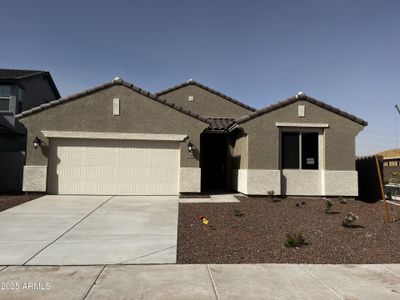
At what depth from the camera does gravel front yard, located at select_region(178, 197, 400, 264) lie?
646 centimetres

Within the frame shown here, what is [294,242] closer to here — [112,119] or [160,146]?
[160,146]

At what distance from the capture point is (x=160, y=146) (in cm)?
1490

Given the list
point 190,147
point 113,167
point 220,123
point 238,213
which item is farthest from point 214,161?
point 238,213

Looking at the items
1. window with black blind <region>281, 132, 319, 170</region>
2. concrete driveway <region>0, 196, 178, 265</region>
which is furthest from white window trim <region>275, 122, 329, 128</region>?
concrete driveway <region>0, 196, 178, 265</region>

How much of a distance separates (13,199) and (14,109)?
970 cm

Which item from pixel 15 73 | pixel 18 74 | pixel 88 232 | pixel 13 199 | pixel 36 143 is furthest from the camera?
pixel 15 73

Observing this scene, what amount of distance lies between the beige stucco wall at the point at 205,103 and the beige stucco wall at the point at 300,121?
6.05 m

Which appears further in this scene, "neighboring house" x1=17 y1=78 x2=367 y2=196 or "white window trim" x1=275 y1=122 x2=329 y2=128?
"white window trim" x1=275 y1=122 x2=329 y2=128

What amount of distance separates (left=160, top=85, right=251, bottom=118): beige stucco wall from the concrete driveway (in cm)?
927

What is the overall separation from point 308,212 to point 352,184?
460 cm

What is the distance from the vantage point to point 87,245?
709 cm
